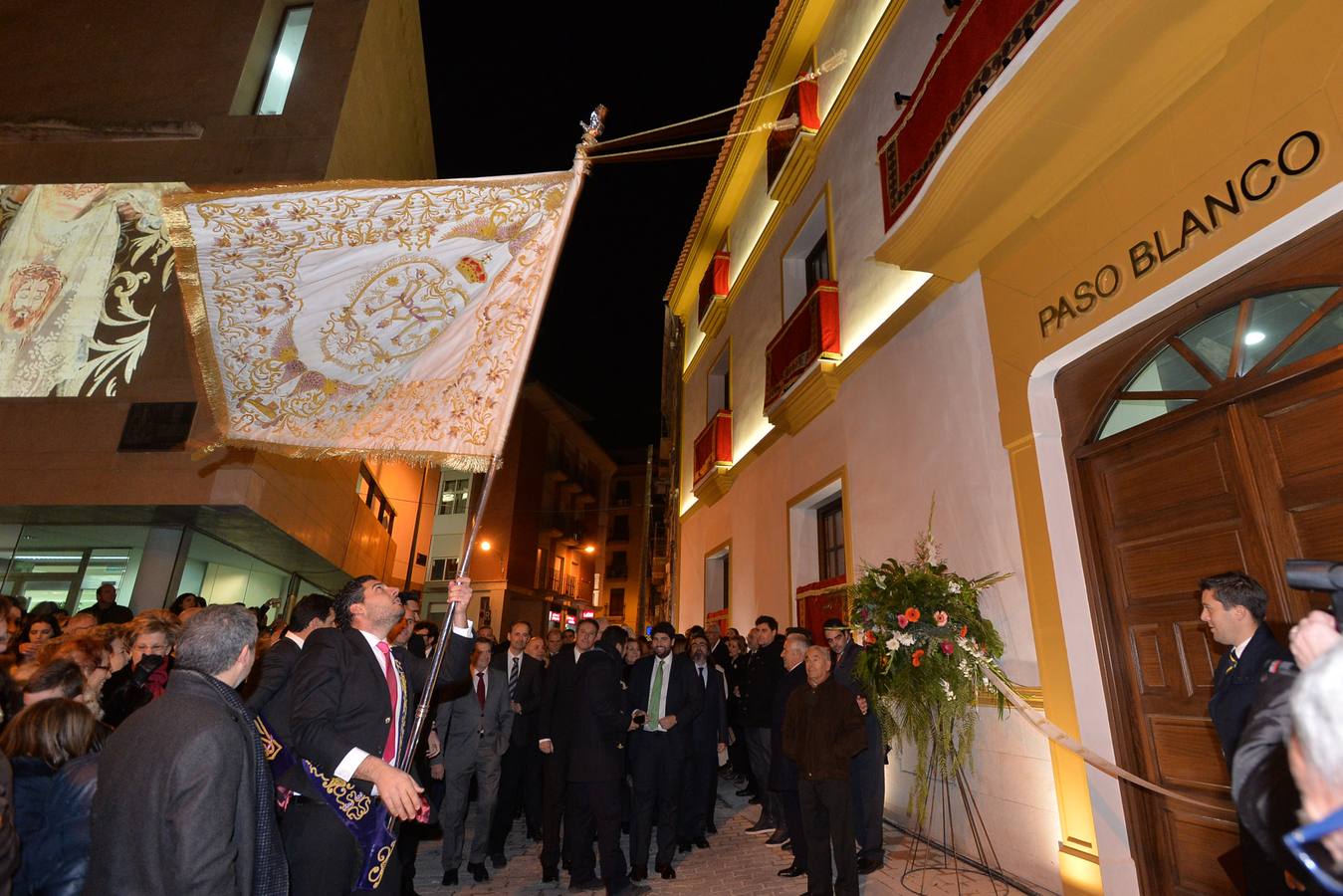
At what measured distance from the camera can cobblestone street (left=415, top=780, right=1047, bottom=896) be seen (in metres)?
5.40

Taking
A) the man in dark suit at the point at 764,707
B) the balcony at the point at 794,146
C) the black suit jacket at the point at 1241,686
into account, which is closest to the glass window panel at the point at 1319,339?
the black suit jacket at the point at 1241,686

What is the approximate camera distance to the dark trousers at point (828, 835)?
4691 millimetres

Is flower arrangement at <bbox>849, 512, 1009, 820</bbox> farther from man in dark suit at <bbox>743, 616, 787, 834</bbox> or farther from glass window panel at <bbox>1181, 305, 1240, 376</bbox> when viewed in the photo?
glass window panel at <bbox>1181, 305, 1240, 376</bbox>

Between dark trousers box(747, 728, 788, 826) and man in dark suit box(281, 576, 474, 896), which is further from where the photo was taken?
dark trousers box(747, 728, 788, 826)

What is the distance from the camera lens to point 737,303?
607 inches

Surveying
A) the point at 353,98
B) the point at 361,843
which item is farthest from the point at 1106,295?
the point at 353,98

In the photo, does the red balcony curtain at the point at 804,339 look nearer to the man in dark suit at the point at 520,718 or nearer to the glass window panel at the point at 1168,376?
the glass window panel at the point at 1168,376

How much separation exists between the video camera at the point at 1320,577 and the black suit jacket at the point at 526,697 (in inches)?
252

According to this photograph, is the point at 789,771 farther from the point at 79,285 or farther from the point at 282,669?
the point at 79,285

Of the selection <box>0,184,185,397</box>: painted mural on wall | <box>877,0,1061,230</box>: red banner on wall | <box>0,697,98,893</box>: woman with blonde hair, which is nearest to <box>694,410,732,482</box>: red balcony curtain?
<box>877,0,1061,230</box>: red banner on wall

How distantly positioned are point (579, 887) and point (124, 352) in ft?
41.2

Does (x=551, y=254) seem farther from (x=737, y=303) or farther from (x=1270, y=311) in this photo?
(x=737, y=303)

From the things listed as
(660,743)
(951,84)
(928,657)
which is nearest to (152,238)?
(660,743)

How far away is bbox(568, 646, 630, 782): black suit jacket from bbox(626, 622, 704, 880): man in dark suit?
1.38 ft
